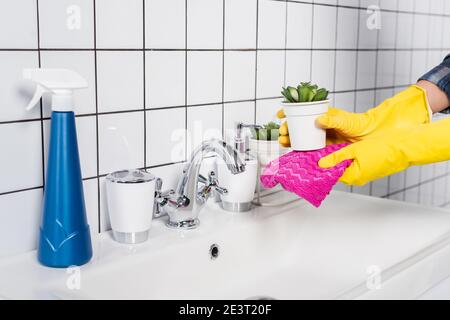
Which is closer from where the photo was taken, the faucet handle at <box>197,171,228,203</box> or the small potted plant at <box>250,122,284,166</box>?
the faucet handle at <box>197,171,228,203</box>

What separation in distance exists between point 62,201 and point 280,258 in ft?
1.79

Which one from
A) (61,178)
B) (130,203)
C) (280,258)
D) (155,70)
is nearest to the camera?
(61,178)

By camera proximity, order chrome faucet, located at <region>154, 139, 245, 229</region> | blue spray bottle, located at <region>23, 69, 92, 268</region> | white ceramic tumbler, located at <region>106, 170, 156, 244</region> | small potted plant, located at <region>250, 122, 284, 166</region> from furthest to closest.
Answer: small potted plant, located at <region>250, 122, 284, 166</region>
chrome faucet, located at <region>154, 139, 245, 229</region>
white ceramic tumbler, located at <region>106, 170, 156, 244</region>
blue spray bottle, located at <region>23, 69, 92, 268</region>

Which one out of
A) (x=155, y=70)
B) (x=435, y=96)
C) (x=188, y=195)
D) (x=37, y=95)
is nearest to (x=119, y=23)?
(x=155, y=70)

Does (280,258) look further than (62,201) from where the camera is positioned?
Yes

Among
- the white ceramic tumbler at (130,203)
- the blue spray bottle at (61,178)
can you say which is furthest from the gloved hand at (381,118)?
the blue spray bottle at (61,178)

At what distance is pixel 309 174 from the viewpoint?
1107 mm

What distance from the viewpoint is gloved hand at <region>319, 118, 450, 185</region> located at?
3.62 feet

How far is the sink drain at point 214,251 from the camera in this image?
115 cm

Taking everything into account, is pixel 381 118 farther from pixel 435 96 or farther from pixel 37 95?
pixel 37 95

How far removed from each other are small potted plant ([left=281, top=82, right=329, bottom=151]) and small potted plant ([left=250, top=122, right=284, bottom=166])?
19 cm

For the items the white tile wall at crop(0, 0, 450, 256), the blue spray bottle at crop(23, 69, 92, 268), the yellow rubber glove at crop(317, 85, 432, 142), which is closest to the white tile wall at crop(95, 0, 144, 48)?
the white tile wall at crop(0, 0, 450, 256)

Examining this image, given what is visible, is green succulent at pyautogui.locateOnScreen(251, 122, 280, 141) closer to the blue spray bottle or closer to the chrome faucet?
the chrome faucet

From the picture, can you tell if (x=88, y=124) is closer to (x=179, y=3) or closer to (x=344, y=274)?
(x=179, y=3)
